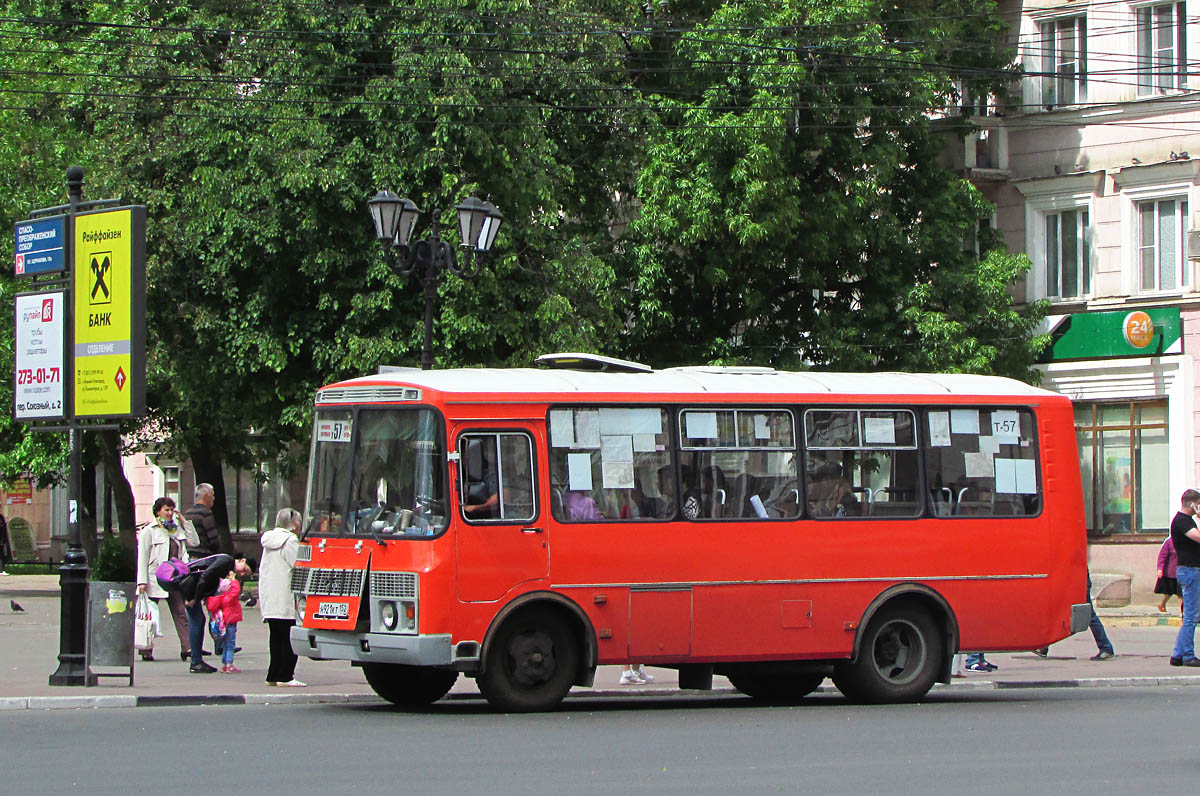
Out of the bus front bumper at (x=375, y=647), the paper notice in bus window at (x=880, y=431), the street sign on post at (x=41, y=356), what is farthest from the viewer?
the street sign on post at (x=41, y=356)

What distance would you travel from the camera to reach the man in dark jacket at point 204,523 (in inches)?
738

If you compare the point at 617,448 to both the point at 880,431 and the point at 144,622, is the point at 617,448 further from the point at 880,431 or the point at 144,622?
the point at 144,622

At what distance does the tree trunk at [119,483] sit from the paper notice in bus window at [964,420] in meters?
20.0

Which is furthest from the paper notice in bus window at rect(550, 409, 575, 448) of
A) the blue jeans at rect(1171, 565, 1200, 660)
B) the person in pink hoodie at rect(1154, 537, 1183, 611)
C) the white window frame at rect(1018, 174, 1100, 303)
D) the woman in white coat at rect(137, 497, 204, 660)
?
the white window frame at rect(1018, 174, 1100, 303)

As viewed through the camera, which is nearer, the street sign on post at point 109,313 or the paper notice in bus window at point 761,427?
the paper notice in bus window at point 761,427

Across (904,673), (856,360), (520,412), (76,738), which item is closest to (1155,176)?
(856,360)

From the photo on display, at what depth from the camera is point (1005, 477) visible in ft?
55.4

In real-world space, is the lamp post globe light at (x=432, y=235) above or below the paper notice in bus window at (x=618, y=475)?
above

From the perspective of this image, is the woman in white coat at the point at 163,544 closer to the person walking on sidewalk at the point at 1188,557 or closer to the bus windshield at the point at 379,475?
the bus windshield at the point at 379,475

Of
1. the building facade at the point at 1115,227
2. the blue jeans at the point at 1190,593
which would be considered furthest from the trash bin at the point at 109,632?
the building facade at the point at 1115,227

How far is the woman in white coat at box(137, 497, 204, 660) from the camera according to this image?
18.8 meters

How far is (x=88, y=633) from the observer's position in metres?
16.4

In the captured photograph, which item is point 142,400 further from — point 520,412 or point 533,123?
point 533,123

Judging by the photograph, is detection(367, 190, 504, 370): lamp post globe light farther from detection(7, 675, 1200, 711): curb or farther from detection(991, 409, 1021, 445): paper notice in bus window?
detection(991, 409, 1021, 445): paper notice in bus window
